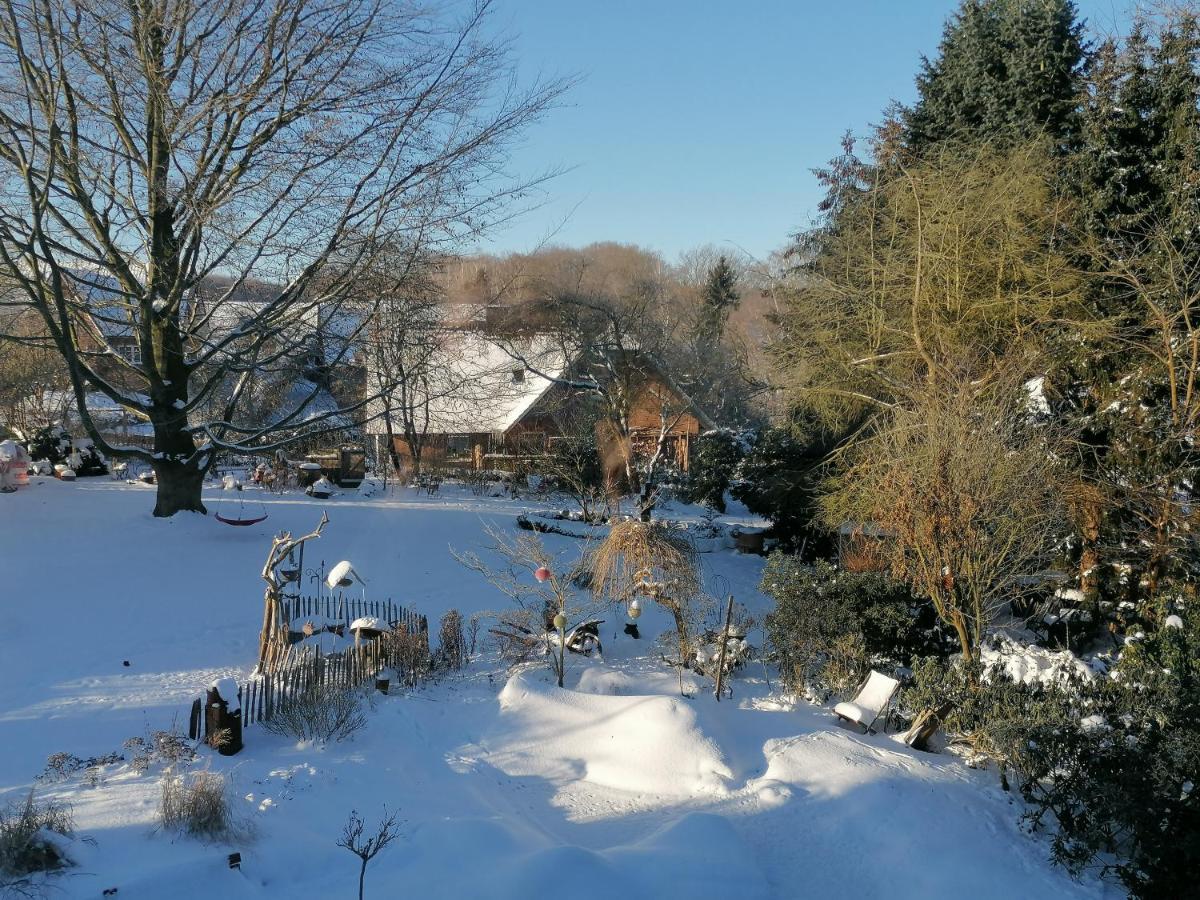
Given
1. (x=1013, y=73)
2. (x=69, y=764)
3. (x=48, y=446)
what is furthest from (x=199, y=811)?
(x=48, y=446)

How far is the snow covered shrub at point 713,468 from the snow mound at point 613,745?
14853 millimetres

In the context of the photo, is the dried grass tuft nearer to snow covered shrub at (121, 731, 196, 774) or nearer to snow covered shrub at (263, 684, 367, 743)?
snow covered shrub at (263, 684, 367, 743)

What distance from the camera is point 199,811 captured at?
5676 millimetres

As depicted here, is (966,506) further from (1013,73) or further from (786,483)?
(1013,73)

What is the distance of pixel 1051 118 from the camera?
52.1 ft

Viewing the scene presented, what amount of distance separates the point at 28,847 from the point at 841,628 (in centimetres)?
855

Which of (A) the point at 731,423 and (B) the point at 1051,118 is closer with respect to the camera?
(B) the point at 1051,118

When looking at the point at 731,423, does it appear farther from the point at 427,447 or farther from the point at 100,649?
the point at 100,649

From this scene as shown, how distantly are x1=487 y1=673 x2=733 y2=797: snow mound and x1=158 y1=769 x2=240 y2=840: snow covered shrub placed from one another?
2862mm

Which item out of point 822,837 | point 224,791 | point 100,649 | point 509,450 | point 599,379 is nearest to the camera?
point 224,791

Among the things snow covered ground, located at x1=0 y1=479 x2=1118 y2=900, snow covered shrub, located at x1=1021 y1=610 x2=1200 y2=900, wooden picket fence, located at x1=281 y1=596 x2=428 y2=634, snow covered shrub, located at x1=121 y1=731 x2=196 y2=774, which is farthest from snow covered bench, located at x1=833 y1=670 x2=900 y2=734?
snow covered shrub, located at x1=121 y1=731 x2=196 y2=774

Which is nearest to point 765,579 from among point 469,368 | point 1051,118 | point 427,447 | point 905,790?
point 905,790

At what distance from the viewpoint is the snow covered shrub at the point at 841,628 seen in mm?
10312

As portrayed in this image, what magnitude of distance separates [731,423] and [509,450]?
27.4 feet
